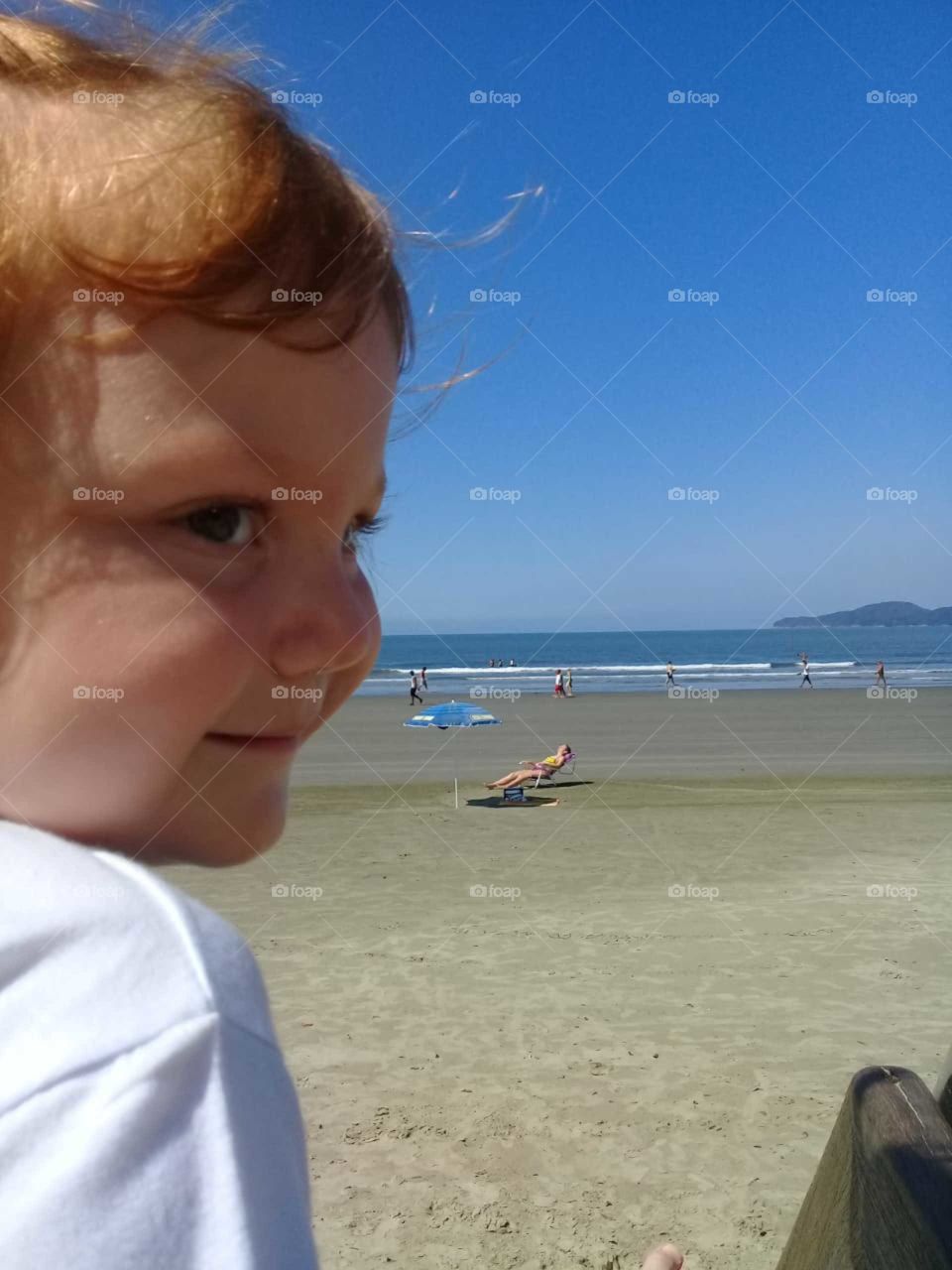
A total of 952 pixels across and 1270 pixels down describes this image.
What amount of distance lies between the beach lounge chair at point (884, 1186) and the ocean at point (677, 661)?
14482mm

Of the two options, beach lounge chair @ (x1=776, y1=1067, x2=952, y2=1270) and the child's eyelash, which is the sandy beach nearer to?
beach lounge chair @ (x1=776, y1=1067, x2=952, y2=1270)

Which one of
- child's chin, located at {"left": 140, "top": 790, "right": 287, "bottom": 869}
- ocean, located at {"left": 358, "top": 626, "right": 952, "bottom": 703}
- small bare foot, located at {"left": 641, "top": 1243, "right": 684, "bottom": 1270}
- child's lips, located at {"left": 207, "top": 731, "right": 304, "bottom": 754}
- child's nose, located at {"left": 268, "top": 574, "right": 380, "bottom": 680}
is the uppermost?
child's nose, located at {"left": 268, "top": 574, "right": 380, "bottom": 680}

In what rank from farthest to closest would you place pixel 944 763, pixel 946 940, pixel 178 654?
pixel 944 763
pixel 946 940
pixel 178 654

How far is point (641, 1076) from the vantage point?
16.1 ft

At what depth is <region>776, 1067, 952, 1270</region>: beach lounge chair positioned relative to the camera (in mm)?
1111

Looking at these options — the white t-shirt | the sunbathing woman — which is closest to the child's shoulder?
the white t-shirt

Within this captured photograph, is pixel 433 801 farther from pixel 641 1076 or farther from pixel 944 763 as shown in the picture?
pixel 944 763

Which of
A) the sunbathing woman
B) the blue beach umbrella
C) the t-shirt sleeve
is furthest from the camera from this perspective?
the blue beach umbrella

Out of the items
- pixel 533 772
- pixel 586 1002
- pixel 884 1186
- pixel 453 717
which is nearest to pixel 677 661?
pixel 453 717

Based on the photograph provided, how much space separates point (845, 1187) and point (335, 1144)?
11.1 feet

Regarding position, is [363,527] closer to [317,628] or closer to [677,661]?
[317,628]

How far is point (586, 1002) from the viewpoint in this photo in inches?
231

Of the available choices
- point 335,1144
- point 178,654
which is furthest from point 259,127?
point 335,1144

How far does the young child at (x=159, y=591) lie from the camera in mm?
504
